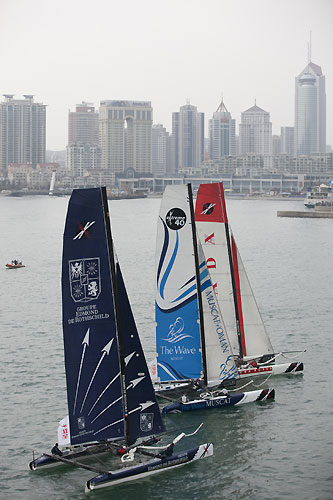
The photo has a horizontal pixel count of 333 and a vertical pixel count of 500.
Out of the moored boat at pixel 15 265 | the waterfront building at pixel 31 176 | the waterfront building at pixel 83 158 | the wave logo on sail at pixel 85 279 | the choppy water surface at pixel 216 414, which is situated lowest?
the choppy water surface at pixel 216 414

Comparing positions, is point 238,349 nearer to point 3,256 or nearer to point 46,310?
point 46,310

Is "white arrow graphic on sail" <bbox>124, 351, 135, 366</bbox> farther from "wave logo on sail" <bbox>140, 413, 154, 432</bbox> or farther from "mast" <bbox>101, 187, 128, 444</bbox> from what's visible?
"wave logo on sail" <bbox>140, 413, 154, 432</bbox>

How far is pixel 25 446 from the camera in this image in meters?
8.69

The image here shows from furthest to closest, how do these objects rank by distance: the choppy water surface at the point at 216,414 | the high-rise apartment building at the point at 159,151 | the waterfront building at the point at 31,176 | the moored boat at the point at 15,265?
the high-rise apartment building at the point at 159,151 → the waterfront building at the point at 31,176 → the moored boat at the point at 15,265 → the choppy water surface at the point at 216,414

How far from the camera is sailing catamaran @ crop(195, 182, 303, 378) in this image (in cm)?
1062

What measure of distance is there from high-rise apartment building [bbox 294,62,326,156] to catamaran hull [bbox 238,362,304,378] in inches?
6445

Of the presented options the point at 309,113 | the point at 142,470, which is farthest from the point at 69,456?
the point at 309,113

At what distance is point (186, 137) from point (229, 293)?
15029 cm

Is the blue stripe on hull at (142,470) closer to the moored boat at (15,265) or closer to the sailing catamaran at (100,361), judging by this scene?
the sailing catamaran at (100,361)

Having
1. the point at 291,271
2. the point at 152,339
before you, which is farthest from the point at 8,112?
the point at 152,339

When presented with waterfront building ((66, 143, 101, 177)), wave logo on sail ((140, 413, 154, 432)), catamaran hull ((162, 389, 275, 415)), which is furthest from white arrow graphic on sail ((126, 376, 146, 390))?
waterfront building ((66, 143, 101, 177))

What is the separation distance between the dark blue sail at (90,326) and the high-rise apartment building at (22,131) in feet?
416

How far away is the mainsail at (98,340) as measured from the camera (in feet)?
23.7

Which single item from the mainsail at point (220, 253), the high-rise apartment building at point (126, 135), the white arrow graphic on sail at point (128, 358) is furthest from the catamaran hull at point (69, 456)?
the high-rise apartment building at point (126, 135)
